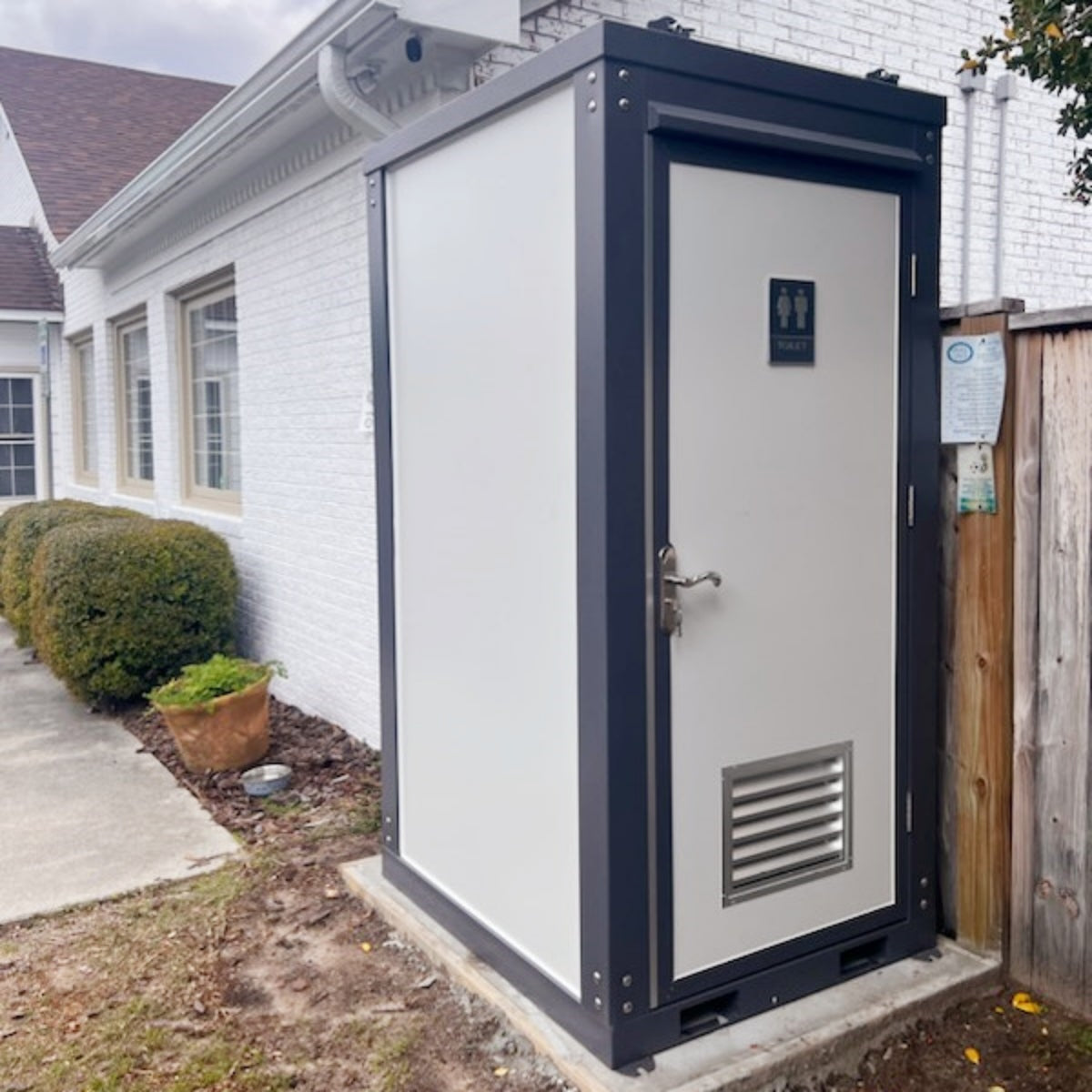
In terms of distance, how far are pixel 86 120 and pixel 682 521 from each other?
12442 mm

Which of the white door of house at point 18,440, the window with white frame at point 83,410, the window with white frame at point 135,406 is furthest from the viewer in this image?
the white door of house at point 18,440

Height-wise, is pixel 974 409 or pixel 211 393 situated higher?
pixel 211 393

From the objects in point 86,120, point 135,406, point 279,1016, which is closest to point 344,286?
point 279,1016

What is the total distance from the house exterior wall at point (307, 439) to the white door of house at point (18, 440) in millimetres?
5719

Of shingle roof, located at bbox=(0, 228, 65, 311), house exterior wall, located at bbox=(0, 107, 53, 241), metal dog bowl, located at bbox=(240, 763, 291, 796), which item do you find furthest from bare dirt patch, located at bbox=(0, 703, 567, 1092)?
house exterior wall, located at bbox=(0, 107, 53, 241)

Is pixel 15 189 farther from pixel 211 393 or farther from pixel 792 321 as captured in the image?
pixel 792 321

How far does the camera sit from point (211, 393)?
7.54 m

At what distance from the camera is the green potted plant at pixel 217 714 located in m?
4.99

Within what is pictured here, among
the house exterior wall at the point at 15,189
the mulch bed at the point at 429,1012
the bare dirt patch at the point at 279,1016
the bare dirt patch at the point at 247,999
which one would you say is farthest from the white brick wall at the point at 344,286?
the house exterior wall at the point at 15,189

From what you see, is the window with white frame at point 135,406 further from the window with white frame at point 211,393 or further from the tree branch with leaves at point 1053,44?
the tree branch with leaves at point 1053,44

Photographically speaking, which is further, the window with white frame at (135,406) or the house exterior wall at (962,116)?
the window with white frame at (135,406)

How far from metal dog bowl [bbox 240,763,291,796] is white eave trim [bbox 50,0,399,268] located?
2874 mm

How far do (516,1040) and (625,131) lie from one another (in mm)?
2046

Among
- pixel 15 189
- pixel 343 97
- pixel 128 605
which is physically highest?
pixel 15 189
